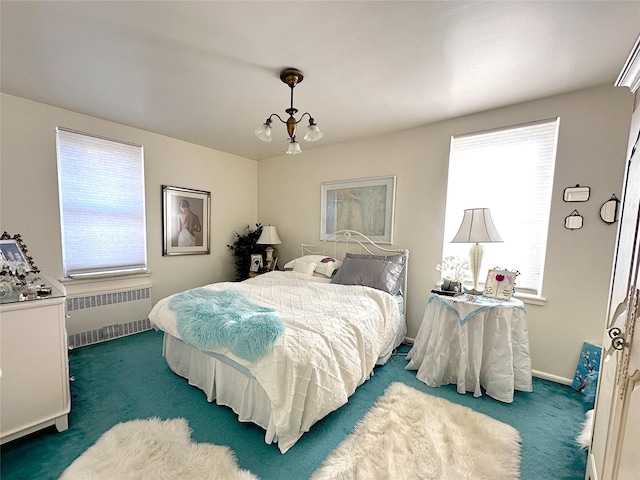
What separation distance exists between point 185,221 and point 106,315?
1419mm


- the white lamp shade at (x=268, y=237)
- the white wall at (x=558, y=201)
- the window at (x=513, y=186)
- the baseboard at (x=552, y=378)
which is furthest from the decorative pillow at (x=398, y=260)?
the white lamp shade at (x=268, y=237)

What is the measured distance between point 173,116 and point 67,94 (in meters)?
0.82

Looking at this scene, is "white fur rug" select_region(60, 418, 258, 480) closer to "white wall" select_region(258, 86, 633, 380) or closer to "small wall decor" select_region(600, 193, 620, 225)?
"white wall" select_region(258, 86, 633, 380)

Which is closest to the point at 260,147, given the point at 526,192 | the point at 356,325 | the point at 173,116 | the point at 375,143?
the point at 173,116

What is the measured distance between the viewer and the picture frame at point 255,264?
153 inches

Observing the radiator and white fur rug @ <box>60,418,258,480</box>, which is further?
the radiator

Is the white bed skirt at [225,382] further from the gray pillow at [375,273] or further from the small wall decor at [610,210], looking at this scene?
the small wall decor at [610,210]

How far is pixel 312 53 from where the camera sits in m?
1.69

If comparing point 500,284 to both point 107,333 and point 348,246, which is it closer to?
point 348,246

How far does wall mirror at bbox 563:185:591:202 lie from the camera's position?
2047 mm

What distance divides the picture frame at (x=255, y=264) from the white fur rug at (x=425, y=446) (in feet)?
8.53

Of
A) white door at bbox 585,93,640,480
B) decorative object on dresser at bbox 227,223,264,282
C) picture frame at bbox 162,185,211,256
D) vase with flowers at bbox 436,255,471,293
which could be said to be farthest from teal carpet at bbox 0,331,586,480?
decorative object on dresser at bbox 227,223,264,282

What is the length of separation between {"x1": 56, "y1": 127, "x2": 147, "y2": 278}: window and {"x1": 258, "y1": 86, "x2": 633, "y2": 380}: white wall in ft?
9.64

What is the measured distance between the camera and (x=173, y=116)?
2707mm
